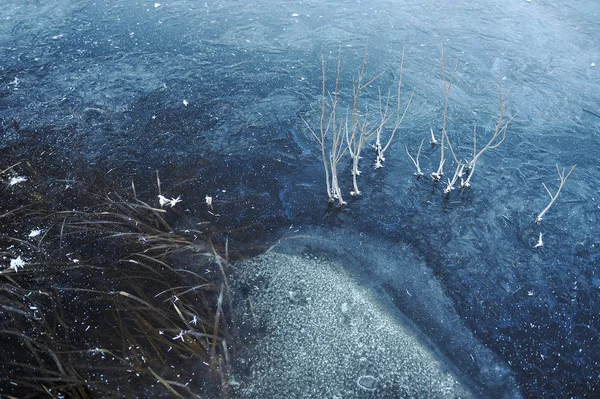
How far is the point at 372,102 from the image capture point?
391 centimetres

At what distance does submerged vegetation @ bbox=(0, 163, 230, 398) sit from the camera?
7.06 ft

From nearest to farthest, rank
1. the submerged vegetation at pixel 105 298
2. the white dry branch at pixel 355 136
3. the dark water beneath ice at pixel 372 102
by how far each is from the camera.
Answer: the submerged vegetation at pixel 105 298
the dark water beneath ice at pixel 372 102
the white dry branch at pixel 355 136

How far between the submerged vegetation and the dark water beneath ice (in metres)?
0.30

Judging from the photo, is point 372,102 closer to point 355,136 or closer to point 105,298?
point 355,136

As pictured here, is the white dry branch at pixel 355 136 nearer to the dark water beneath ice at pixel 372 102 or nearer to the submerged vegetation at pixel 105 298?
the dark water beneath ice at pixel 372 102

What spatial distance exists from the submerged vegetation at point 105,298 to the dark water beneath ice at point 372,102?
0.99 feet

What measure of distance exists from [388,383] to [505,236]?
127cm

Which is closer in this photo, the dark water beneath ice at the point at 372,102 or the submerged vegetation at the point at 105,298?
the submerged vegetation at the point at 105,298

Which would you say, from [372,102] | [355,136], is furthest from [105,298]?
[372,102]

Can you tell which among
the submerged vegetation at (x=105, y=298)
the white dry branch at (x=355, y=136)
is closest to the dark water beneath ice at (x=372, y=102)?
the white dry branch at (x=355, y=136)

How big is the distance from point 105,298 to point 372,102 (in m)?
2.53

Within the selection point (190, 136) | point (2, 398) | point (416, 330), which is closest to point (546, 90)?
point (416, 330)

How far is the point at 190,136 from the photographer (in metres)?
3.54

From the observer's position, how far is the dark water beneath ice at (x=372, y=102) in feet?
8.66
